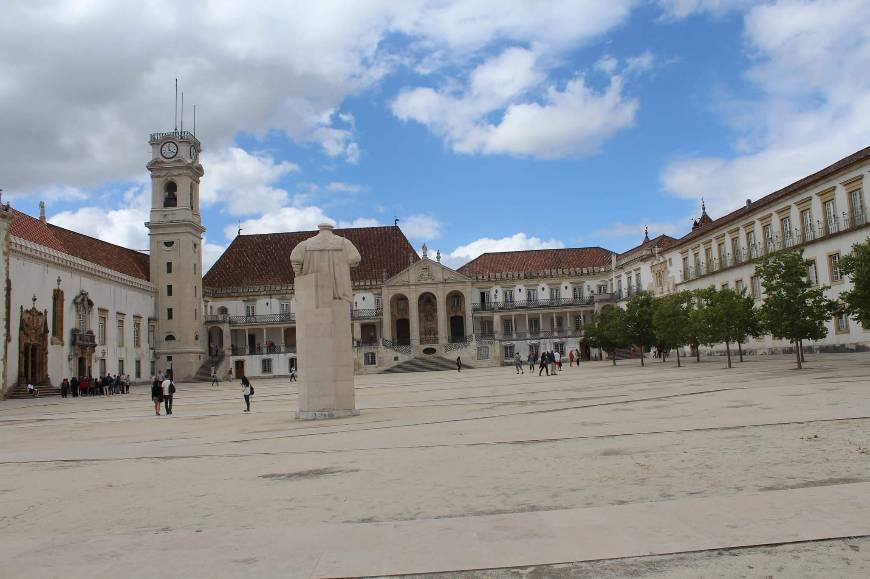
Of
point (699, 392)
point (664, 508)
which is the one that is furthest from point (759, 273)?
point (664, 508)

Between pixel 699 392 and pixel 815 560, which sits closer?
pixel 815 560

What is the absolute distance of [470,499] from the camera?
22.6 feet

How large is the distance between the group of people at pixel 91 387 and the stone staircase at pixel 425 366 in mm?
23995

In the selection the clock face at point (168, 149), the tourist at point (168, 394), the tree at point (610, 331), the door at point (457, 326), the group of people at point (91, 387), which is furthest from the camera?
the door at point (457, 326)

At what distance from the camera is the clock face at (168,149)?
64125mm

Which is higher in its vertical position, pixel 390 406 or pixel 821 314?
pixel 821 314

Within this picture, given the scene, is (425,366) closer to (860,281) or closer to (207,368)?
(207,368)

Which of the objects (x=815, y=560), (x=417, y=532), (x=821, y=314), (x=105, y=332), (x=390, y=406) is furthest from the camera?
(x=105, y=332)

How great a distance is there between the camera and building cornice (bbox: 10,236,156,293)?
41438 mm

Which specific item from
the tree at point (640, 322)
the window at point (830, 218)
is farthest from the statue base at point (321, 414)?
the tree at point (640, 322)

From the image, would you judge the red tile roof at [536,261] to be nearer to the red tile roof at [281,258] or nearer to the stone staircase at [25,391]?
the red tile roof at [281,258]

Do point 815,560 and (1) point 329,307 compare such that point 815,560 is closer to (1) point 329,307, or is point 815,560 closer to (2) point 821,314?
(1) point 329,307

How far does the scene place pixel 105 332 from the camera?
2041 inches

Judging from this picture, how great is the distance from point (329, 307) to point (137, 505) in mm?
10214
